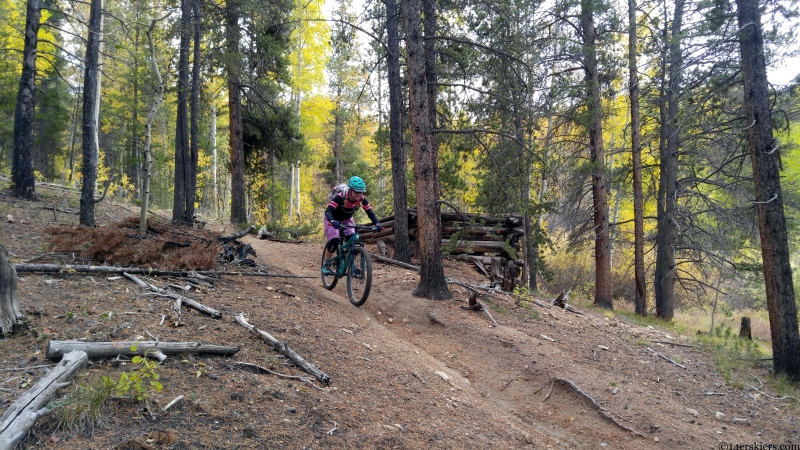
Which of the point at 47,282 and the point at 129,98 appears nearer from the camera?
the point at 47,282

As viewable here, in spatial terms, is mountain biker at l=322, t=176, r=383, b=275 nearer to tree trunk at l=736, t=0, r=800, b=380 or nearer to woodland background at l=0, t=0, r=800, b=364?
woodland background at l=0, t=0, r=800, b=364

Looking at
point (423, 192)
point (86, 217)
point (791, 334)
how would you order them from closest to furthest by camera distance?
point (791, 334) → point (423, 192) → point (86, 217)

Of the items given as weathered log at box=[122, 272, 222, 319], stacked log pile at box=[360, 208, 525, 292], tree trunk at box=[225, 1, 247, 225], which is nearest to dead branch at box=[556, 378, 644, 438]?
weathered log at box=[122, 272, 222, 319]

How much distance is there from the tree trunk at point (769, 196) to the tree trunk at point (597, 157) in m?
4.96

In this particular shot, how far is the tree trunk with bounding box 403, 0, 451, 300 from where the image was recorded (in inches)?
329

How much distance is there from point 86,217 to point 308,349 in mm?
7140

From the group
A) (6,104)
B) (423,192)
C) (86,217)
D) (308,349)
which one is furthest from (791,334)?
(6,104)

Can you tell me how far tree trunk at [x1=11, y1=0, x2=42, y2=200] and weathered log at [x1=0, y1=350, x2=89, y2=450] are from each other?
435 inches

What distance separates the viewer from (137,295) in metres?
5.40

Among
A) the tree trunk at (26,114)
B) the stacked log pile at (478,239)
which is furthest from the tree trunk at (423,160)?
the tree trunk at (26,114)

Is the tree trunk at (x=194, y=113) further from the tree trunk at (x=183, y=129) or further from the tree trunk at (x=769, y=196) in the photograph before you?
the tree trunk at (x=769, y=196)

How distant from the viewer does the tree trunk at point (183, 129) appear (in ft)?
41.4

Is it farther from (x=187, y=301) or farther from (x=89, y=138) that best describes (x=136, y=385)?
(x=89, y=138)

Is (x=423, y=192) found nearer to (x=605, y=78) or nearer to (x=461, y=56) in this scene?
(x=461, y=56)
